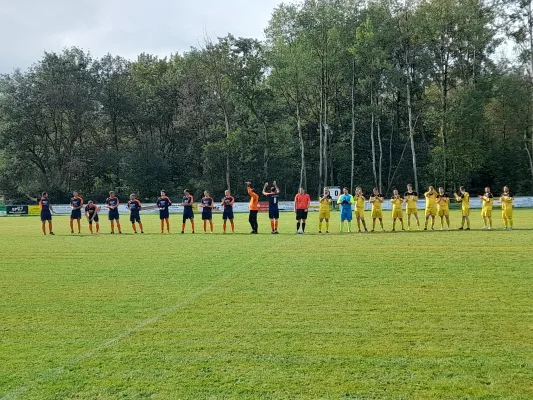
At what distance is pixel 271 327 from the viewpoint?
6820 mm

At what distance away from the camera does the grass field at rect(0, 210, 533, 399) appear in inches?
193

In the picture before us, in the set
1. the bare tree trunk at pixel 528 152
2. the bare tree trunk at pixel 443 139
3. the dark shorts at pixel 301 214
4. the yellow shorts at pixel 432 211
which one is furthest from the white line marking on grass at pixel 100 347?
the bare tree trunk at pixel 528 152

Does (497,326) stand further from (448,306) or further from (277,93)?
(277,93)

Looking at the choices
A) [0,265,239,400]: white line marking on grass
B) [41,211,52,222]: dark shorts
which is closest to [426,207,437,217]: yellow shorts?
[0,265,239,400]: white line marking on grass

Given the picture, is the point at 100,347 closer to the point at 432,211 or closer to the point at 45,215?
the point at 432,211

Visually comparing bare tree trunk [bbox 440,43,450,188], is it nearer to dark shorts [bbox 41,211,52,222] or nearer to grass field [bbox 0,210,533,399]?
dark shorts [bbox 41,211,52,222]

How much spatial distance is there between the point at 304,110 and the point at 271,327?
51.8m

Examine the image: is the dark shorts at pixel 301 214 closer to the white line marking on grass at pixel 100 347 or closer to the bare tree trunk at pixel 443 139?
the white line marking on grass at pixel 100 347

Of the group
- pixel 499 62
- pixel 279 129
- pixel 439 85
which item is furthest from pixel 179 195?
pixel 499 62

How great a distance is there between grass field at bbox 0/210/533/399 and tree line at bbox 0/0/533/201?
3922 centimetres

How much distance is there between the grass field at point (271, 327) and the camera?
491cm

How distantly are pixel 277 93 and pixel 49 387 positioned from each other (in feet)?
166

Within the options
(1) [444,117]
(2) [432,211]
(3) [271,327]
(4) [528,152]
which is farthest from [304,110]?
(3) [271,327]

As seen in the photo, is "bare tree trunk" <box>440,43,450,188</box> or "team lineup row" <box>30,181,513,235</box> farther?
"bare tree trunk" <box>440,43,450,188</box>
